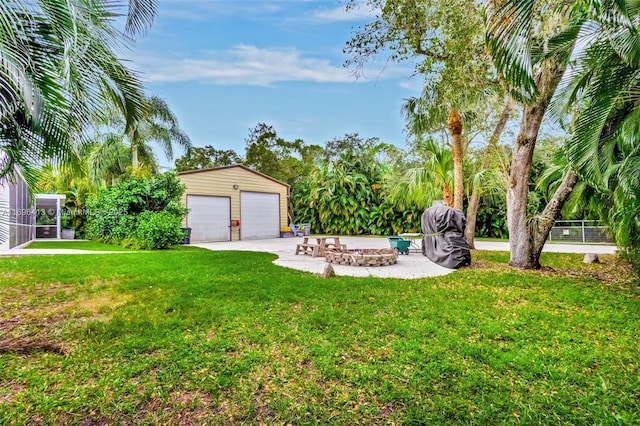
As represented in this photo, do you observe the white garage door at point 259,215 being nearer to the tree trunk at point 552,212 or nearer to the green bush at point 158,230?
the green bush at point 158,230

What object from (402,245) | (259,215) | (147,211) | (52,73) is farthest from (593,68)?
(259,215)

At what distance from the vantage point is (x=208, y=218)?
14.9 metres

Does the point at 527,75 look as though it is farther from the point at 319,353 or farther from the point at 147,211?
the point at 147,211

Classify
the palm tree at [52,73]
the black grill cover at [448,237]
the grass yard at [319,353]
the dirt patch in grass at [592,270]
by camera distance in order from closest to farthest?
the grass yard at [319,353]
the palm tree at [52,73]
the dirt patch in grass at [592,270]
the black grill cover at [448,237]

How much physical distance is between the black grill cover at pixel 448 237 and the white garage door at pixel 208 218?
10859 millimetres

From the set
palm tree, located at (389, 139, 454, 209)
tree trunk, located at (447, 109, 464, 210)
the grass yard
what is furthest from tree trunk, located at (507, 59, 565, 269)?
palm tree, located at (389, 139, 454, 209)

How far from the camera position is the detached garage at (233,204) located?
14391 mm

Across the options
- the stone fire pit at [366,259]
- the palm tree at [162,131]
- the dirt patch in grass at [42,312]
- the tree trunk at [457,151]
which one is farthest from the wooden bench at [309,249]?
the palm tree at [162,131]

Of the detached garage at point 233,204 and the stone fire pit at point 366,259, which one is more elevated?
the detached garage at point 233,204

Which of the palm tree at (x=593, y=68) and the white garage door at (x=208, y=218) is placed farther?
the white garage door at (x=208, y=218)

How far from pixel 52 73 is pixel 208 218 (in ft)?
40.8

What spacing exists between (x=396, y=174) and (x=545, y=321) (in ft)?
44.5

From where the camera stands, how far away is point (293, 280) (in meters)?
5.29

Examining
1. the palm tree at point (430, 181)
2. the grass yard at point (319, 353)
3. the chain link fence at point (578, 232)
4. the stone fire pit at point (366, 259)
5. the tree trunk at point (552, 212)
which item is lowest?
the grass yard at point (319, 353)
